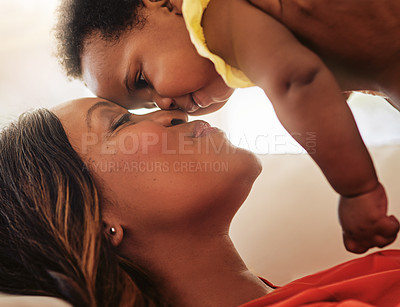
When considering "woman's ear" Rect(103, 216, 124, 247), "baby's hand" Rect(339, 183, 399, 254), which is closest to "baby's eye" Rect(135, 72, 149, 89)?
"woman's ear" Rect(103, 216, 124, 247)

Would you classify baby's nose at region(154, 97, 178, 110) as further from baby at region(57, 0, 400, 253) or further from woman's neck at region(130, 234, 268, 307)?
woman's neck at region(130, 234, 268, 307)

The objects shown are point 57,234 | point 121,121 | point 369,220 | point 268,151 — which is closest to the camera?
point 369,220

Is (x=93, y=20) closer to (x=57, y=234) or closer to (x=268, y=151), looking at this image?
(x=57, y=234)

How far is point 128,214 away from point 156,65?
28cm

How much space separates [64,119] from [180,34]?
0.87 feet

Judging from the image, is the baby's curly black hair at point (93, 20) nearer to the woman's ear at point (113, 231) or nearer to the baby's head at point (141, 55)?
the baby's head at point (141, 55)

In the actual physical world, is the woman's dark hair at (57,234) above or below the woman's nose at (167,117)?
below

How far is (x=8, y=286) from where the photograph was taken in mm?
643

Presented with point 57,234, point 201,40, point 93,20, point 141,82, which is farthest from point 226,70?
point 57,234

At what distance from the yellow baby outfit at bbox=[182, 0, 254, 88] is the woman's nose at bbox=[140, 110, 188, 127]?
0.13 metres

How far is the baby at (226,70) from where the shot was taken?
561 millimetres

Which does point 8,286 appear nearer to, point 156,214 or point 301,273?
point 156,214

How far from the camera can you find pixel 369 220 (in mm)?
552

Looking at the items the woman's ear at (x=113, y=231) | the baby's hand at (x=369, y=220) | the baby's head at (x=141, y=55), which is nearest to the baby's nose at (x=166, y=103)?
the baby's head at (x=141, y=55)
